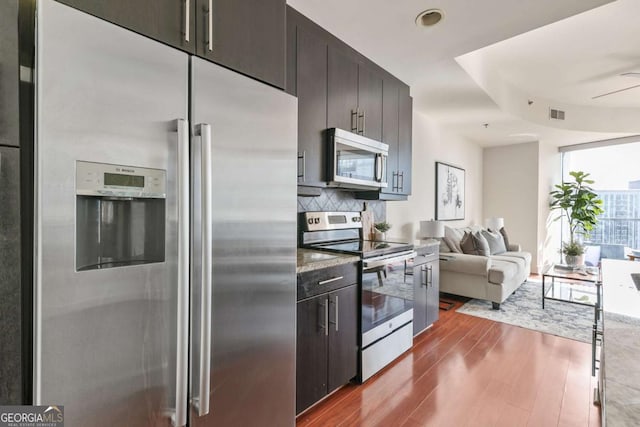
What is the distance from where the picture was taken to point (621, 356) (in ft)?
2.66

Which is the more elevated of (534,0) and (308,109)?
(534,0)

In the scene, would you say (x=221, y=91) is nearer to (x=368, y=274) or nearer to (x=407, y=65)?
(x=368, y=274)

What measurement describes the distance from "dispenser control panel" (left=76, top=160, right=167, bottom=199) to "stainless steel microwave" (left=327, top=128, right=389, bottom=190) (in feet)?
4.62

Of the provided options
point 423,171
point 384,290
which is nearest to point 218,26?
point 384,290

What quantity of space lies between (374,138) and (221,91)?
1.81m

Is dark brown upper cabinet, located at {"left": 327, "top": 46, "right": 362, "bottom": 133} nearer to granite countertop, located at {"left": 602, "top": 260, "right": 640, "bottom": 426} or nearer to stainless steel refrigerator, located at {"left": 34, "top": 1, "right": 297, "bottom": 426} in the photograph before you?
stainless steel refrigerator, located at {"left": 34, "top": 1, "right": 297, "bottom": 426}

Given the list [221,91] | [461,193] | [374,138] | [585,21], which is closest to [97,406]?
[221,91]

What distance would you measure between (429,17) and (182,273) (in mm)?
2215

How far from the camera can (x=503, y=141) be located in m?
5.96

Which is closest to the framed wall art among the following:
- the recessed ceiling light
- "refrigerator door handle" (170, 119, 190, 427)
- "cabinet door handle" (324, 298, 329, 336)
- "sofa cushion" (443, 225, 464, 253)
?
"sofa cushion" (443, 225, 464, 253)

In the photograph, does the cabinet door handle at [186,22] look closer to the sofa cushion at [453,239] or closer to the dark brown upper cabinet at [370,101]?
the dark brown upper cabinet at [370,101]

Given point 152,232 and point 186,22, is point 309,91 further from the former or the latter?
point 152,232

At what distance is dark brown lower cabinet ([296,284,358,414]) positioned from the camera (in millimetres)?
1744

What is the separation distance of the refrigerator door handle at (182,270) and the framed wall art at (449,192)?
14.4 feet
